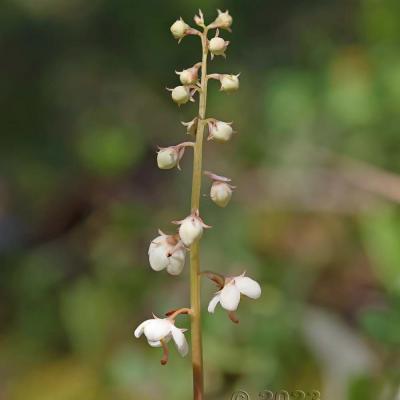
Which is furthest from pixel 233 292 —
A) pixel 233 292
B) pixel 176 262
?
pixel 176 262

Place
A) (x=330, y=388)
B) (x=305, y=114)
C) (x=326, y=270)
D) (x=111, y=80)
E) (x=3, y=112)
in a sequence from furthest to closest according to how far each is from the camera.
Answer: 1. (x=111, y=80)
2. (x=3, y=112)
3. (x=305, y=114)
4. (x=326, y=270)
5. (x=330, y=388)

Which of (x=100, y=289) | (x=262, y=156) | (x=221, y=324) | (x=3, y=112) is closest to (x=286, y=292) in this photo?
(x=221, y=324)

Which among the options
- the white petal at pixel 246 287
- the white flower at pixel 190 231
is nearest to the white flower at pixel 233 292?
the white petal at pixel 246 287

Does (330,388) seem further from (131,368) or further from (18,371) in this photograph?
(18,371)

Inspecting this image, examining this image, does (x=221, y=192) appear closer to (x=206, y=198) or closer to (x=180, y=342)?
(x=180, y=342)

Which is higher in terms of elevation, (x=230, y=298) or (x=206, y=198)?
(x=230, y=298)

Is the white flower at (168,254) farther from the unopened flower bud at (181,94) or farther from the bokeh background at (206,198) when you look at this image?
the bokeh background at (206,198)

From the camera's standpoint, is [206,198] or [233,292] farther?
[206,198]
